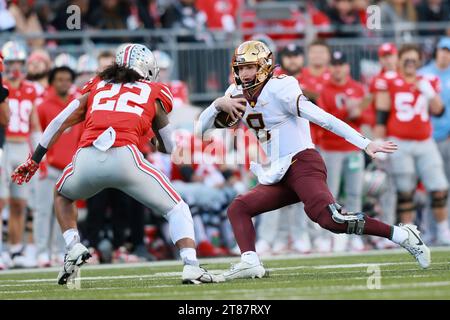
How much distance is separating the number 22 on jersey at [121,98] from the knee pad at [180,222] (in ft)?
2.41

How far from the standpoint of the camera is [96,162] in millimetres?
8258

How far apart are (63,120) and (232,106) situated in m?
1.22

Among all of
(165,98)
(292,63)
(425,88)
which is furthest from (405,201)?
(165,98)

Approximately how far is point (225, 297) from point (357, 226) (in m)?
1.68

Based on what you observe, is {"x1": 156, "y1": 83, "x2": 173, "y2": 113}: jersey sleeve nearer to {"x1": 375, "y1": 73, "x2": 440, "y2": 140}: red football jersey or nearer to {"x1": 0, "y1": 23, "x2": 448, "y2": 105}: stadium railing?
{"x1": 375, "y1": 73, "x2": 440, "y2": 140}: red football jersey

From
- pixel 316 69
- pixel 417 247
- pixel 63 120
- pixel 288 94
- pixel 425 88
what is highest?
pixel 316 69

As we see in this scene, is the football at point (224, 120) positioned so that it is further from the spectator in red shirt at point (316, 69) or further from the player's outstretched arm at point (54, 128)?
the spectator in red shirt at point (316, 69)

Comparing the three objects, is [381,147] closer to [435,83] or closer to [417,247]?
[417,247]

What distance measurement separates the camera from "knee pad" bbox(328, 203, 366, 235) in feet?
27.8

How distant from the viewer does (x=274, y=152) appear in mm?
8938

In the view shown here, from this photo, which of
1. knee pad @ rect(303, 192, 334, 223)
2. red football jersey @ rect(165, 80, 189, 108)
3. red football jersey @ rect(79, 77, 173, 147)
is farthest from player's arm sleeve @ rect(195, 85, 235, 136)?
red football jersey @ rect(165, 80, 189, 108)

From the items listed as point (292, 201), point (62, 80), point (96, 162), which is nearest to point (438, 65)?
point (62, 80)

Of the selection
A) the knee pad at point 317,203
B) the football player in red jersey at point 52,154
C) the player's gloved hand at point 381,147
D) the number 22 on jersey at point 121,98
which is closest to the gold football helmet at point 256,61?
the number 22 on jersey at point 121,98

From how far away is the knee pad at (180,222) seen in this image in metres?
8.29
